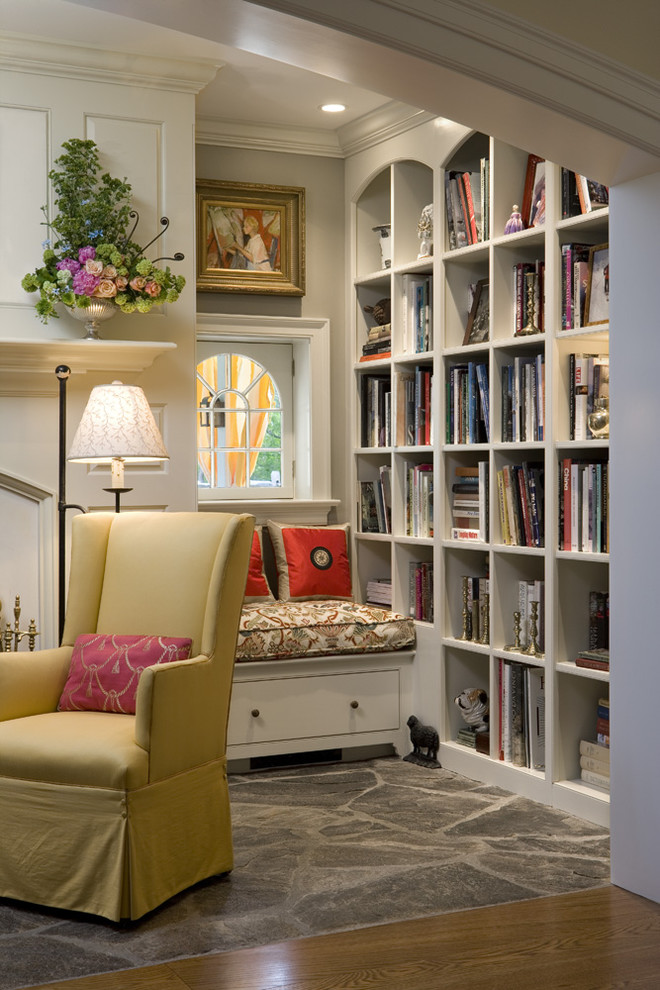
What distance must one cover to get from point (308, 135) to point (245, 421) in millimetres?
1418

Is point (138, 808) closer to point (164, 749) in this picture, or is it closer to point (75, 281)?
point (164, 749)

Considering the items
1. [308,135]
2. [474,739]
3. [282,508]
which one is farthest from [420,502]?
[308,135]

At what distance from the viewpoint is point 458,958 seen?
2.75m

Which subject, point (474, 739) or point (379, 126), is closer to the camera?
point (474, 739)

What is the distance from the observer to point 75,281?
425 cm

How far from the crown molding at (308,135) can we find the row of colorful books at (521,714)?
2.45 metres

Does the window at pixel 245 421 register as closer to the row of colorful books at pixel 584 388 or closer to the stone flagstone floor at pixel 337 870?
the stone flagstone floor at pixel 337 870

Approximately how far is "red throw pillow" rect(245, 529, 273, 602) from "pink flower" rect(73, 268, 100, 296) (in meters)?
1.38

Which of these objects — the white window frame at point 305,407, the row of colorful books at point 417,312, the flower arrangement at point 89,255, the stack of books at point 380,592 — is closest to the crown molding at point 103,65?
the flower arrangement at point 89,255

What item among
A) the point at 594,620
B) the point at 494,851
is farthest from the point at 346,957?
the point at 594,620

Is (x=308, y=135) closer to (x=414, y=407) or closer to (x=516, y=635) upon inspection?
(x=414, y=407)

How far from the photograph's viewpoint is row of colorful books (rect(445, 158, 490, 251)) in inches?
178

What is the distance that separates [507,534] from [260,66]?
2152 millimetres

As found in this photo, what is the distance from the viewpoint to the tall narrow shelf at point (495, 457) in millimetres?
4055
